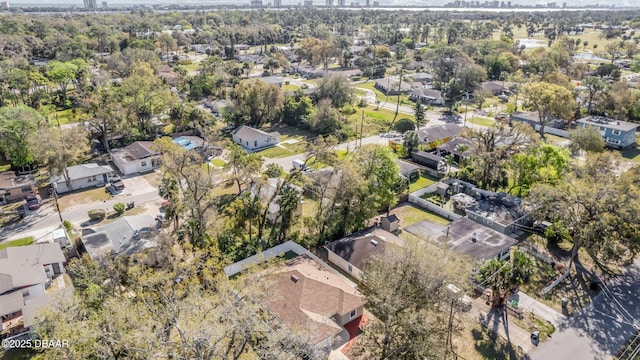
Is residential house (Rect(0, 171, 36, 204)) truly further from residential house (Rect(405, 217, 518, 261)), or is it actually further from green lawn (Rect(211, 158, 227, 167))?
residential house (Rect(405, 217, 518, 261))

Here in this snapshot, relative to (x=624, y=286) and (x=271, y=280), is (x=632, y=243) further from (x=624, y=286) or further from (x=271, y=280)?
(x=271, y=280)

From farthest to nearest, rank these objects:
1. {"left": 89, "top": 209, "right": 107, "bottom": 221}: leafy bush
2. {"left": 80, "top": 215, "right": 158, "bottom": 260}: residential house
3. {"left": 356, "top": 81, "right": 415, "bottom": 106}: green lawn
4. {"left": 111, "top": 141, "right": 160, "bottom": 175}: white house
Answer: {"left": 356, "top": 81, "right": 415, "bottom": 106}: green lawn, {"left": 111, "top": 141, "right": 160, "bottom": 175}: white house, {"left": 89, "top": 209, "right": 107, "bottom": 221}: leafy bush, {"left": 80, "top": 215, "right": 158, "bottom": 260}: residential house

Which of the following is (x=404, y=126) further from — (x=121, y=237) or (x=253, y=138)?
(x=121, y=237)

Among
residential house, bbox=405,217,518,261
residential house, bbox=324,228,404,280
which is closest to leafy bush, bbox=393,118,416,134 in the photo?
residential house, bbox=405,217,518,261

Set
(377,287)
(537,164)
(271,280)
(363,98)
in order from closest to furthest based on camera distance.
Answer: (377,287)
(271,280)
(537,164)
(363,98)

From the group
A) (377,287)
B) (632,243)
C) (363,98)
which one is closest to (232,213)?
(377,287)

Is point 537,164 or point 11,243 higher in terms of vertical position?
point 537,164
